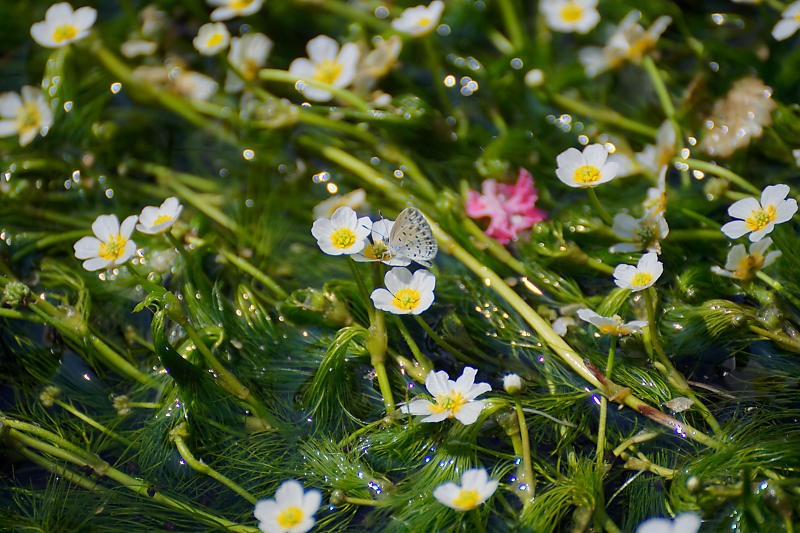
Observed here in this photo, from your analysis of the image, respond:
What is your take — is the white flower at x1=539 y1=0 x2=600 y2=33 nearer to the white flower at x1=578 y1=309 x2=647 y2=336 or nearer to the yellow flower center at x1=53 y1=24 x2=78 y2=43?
the white flower at x1=578 y1=309 x2=647 y2=336

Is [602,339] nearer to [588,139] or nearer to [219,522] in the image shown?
[588,139]

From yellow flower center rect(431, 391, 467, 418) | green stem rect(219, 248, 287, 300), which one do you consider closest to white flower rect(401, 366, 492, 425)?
yellow flower center rect(431, 391, 467, 418)

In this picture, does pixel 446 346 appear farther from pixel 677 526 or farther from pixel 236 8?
pixel 236 8

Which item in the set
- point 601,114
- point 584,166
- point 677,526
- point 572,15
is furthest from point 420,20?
point 677,526

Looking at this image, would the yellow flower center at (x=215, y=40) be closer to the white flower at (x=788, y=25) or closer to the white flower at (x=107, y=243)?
the white flower at (x=107, y=243)

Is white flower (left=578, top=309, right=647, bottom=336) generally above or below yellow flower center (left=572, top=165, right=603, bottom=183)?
below

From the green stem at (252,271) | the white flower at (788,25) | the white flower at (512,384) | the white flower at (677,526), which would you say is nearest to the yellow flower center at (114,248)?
the green stem at (252,271)

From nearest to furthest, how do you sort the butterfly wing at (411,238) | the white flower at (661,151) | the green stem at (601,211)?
the butterfly wing at (411,238), the green stem at (601,211), the white flower at (661,151)
